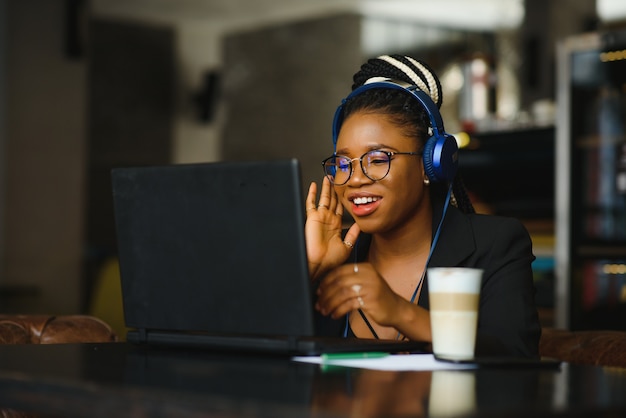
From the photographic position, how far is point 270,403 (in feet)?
2.90

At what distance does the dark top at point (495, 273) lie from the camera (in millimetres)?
1585

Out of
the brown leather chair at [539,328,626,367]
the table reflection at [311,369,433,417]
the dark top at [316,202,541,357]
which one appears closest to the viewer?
the table reflection at [311,369,433,417]

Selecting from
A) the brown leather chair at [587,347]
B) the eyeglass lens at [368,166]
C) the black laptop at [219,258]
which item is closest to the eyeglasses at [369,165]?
the eyeglass lens at [368,166]

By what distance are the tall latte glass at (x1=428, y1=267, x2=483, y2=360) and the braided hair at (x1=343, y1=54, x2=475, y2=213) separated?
650mm

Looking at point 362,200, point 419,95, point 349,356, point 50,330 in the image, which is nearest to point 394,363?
point 349,356

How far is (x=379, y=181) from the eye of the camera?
1.81 meters

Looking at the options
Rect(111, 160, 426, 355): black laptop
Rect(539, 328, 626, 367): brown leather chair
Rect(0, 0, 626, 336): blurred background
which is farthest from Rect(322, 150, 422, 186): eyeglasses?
Rect(0, 0, 626, 336): blurred background

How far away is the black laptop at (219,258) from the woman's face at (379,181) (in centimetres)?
42

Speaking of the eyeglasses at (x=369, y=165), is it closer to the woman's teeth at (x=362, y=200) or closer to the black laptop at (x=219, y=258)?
the woman's teeth at (x=362, y=200)

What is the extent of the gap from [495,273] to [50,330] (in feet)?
3.28

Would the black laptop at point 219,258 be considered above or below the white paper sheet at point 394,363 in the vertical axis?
above

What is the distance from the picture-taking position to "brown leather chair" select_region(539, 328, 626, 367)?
192cm

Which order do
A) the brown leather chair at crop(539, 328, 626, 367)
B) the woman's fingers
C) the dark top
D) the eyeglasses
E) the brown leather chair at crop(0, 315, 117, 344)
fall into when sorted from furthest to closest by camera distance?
the brown leather chair at crop(0, 315, 117, 344) < the brown leather chair at crop(539, 328, 626, 367) < the eyeglasses < the woman's fingers < the dark top

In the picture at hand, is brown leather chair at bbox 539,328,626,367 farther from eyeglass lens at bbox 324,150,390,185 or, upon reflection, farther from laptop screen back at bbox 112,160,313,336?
laptop screen back at bbox 112,160,313,336
